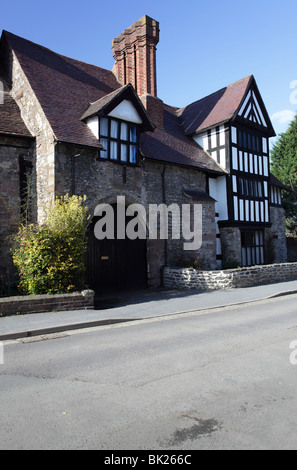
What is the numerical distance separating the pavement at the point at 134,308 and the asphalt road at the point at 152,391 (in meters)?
0.65

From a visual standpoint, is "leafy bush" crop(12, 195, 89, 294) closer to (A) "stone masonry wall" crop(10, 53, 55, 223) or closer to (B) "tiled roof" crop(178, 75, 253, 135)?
(A) "stone masonry wall" crop(10, 53, 55, 223)

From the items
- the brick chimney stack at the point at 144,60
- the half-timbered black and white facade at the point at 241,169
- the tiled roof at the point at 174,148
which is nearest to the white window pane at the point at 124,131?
Answer: the tiled roof at the point at 174,148

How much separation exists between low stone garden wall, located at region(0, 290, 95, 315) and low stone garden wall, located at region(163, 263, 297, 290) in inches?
208

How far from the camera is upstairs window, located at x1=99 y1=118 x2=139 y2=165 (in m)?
13.5

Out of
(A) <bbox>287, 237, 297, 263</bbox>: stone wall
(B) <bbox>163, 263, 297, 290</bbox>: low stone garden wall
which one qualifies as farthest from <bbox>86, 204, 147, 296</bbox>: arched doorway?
(A) <bbox>287, 237, 297, 263</bbox>: stone wall

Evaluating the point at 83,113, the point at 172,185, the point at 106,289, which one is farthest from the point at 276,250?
the point at 83,113

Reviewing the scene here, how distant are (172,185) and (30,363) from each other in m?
11.5

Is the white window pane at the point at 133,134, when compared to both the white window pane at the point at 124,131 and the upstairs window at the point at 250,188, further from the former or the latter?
the upstairs window at the point at 250,188

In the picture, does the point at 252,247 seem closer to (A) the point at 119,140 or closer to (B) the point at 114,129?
(A) the point at 119,140

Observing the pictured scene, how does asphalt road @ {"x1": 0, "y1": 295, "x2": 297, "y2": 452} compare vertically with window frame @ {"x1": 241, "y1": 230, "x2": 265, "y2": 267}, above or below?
below

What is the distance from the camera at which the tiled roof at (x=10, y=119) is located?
12.9 meters

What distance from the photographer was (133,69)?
722 inches

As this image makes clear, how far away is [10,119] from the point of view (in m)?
13.5

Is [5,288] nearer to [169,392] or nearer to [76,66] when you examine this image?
[169,392]
